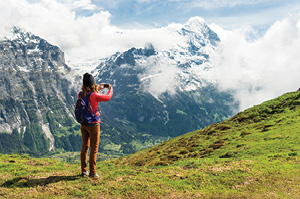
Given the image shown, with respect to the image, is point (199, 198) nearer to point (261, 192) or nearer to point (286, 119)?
point (261, 192)

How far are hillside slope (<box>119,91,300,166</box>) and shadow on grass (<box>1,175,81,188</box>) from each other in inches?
770

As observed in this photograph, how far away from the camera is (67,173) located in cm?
1912

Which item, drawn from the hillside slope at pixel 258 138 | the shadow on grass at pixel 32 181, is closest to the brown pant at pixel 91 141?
the shadow on grass at pixel 32 181

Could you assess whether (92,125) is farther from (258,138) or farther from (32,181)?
(258,138)

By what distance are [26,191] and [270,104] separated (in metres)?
56.0

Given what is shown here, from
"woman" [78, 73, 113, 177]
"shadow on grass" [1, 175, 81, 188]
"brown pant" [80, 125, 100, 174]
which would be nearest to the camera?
"shadow on grass" [1, 175, 81, 188]

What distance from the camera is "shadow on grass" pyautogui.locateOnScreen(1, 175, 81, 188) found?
51.1 ft

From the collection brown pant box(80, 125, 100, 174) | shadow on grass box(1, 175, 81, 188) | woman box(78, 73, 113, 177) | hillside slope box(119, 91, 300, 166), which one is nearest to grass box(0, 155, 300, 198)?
shadow on grass box(1, 175, 81, 188)

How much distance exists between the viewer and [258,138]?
36500 mm

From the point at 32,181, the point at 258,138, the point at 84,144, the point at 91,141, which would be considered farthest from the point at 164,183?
the point at 258,138

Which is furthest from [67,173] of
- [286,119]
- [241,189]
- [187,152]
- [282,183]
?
[286,119]

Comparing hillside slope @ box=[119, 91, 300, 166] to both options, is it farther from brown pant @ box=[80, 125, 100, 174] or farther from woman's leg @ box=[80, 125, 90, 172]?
woman's leg @ box=[80, 125, 90, 172]

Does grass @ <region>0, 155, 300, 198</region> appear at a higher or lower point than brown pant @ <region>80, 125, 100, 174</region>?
lower

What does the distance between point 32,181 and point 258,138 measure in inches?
1275
